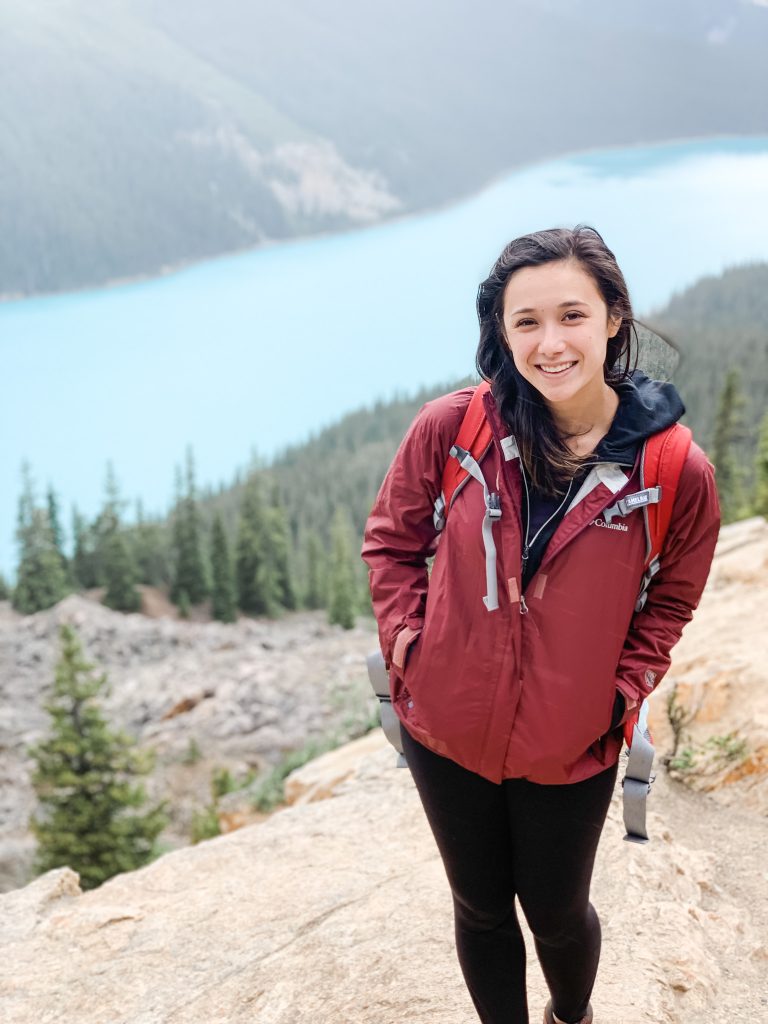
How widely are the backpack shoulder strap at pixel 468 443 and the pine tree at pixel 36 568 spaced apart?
43433mm

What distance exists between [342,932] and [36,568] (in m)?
42.3

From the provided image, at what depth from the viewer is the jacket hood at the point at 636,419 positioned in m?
2.01

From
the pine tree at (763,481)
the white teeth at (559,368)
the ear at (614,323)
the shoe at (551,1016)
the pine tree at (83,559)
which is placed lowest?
the pine tree at (83,559)

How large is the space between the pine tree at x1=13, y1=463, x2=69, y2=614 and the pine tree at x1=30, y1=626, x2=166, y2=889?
102 feet

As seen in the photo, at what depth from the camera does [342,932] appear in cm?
368

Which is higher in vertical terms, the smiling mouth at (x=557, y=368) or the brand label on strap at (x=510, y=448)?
the smiling mouth at (x=557, y=368)

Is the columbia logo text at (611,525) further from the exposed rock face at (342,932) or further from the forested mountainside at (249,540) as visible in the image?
the forested mountainside at (249,540)

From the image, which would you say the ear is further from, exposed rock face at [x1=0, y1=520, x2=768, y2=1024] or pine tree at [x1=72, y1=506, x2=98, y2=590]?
pine tree at [x1=72, y1=506, x2=98, y2=590]

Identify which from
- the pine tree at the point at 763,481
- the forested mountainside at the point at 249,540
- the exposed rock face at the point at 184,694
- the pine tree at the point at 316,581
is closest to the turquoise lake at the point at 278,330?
the forested mountainside at the point at 249,540

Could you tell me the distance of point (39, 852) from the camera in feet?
42.5

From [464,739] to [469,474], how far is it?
660mm

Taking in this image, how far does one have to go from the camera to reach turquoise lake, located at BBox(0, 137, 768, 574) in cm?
13188

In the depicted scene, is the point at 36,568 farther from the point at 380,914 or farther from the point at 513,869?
the point at 513,869

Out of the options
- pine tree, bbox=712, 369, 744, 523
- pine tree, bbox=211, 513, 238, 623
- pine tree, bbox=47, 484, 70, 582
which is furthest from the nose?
pine tree, bbox=47, 484, 70, 582
